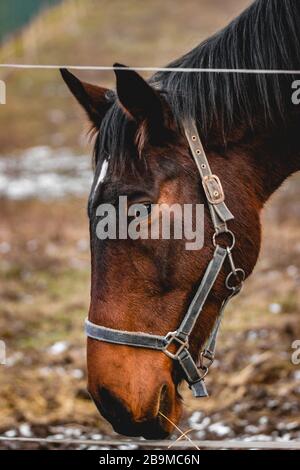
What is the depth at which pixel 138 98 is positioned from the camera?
2.49 metres

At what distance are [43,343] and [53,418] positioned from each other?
6.78 ft

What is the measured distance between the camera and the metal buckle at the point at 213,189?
2.61 m

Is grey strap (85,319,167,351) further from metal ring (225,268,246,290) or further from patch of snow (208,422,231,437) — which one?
patch of snow (208,422,231,437)

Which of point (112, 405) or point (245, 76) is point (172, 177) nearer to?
point (245, 76)

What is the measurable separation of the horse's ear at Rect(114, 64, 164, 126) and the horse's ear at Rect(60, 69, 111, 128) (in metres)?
0.33

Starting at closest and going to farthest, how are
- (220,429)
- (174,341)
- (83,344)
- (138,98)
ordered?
(138,98) → (174,341) → (220,429) → (83,344)

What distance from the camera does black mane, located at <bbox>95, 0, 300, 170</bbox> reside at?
2666 mm

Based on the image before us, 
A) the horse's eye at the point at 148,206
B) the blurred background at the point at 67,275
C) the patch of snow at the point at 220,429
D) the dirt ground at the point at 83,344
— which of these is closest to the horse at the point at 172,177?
the horse's eye at the point at 148,206

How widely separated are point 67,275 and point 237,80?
7290 mm

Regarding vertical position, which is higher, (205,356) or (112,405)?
(205,356)

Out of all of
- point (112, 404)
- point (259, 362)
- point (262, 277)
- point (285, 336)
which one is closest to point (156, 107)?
point (112, 404)

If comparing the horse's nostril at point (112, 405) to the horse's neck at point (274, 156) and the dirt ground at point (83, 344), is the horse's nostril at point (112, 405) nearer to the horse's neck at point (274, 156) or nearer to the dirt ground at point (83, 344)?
the dirt ground at point (83, 344)

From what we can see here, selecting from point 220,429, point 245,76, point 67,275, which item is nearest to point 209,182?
point 245,76

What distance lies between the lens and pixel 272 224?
10977 mm
